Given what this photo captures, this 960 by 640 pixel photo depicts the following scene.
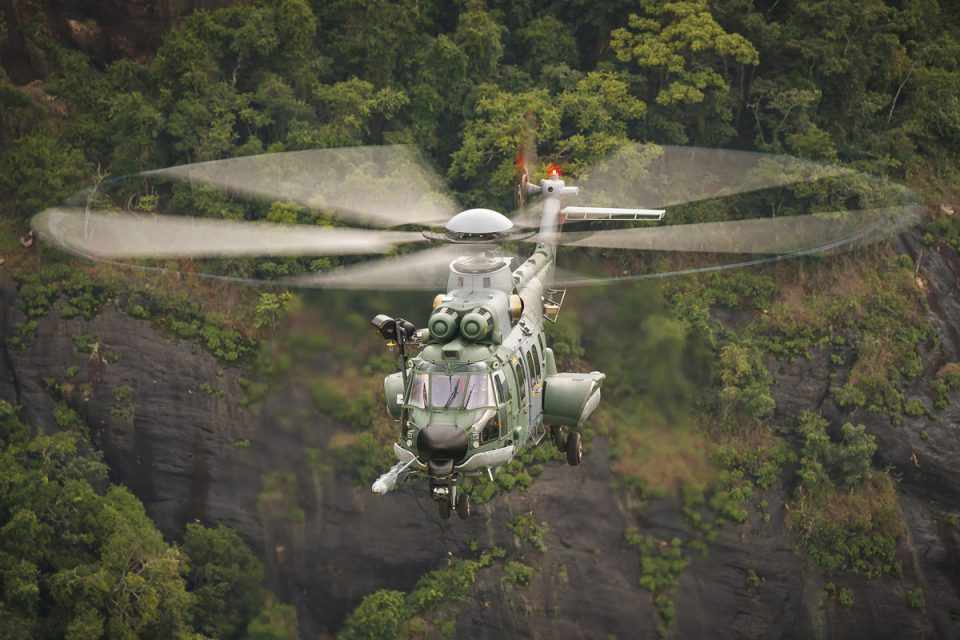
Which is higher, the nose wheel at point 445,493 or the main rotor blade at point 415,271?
the main rotor blade at point 415,271

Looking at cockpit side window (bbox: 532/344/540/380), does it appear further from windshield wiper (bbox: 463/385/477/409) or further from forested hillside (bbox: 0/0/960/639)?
forested hillside (bbox: 0/0/960/639)

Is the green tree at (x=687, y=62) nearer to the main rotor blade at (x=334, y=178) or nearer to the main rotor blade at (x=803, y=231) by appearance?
the main rotor blade at (x=803, y=231)

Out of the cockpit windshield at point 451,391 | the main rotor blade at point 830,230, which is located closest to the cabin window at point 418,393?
the cockpit windshield at point 451,391

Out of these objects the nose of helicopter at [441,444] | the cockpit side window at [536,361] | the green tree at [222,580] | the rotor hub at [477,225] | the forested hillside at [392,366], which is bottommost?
the green tree at [222,580]

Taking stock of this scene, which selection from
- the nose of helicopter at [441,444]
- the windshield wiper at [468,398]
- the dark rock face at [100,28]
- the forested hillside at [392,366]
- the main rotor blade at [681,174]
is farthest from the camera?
the dark rock face at [100,28]

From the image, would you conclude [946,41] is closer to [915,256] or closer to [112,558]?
[915,256]

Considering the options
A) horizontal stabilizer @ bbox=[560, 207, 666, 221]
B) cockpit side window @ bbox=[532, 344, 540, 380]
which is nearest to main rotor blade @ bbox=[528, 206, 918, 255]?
horizontal stabilizer @ bbox=[560, 207, 666, 221]
